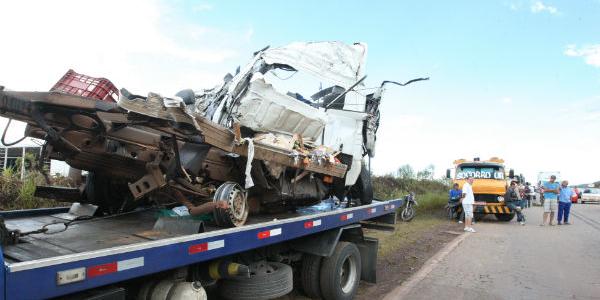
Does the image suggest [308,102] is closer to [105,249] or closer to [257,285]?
[257,285]

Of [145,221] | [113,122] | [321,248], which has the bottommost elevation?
[321,248]

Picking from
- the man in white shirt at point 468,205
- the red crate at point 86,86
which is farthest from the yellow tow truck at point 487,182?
the red crate at point 86,86

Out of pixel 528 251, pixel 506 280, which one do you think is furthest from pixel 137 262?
pixel 528 251

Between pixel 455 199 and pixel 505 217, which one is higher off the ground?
pixel 455 199

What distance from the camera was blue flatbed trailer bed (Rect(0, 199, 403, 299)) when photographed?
2.32 m

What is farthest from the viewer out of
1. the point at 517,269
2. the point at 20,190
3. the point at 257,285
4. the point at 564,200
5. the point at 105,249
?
the point at 564,200

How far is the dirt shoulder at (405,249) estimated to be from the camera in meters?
7.02

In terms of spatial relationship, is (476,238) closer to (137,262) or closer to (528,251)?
(528,251)

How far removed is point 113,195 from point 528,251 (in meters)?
8.87

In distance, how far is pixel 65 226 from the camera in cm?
391

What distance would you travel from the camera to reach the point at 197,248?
3338mm

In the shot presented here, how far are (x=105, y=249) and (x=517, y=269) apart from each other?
24.6 feet

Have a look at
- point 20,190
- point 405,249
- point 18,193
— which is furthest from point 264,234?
point 405,249

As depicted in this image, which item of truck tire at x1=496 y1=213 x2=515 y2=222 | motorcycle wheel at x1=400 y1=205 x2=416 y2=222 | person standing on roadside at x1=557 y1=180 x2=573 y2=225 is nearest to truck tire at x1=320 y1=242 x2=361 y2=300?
motorcycle wheel at x1=400 y1=205 x2=416 y2=222
